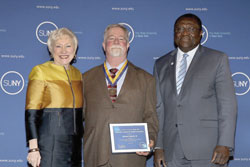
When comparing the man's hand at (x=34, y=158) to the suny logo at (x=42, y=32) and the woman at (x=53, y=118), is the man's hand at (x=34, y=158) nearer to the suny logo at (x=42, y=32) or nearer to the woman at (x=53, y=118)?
the woman at (x=53, y=118)

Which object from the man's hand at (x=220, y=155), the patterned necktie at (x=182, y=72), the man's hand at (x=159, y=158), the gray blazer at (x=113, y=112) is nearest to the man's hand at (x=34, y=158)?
the gray blazer at (x=113, y=112)

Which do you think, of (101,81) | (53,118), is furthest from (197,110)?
(53,118)

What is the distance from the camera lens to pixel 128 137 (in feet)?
9.19

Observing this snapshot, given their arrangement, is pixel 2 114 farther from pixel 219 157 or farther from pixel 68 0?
pixel 219 157

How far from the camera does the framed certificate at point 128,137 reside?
2.77 meters

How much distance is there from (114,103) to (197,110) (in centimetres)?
81

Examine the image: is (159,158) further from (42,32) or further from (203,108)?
(42,32)

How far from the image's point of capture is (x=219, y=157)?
2711 mm

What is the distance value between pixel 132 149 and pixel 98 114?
0.52m

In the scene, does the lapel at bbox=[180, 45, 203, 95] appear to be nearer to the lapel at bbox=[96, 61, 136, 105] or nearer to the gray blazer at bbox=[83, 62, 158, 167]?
the gray blazer at bbox=[83, 62, 158, 167]

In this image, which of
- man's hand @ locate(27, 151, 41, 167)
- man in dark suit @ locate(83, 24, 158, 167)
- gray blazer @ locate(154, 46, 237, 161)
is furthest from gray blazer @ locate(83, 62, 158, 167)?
man's hand @ locate(27, 151, 41, 167)

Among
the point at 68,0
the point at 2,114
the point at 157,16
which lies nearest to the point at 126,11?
the point at 157,16

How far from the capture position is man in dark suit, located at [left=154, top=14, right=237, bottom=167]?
2779 mm

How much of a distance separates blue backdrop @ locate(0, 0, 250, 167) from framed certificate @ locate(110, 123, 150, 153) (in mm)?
1386
